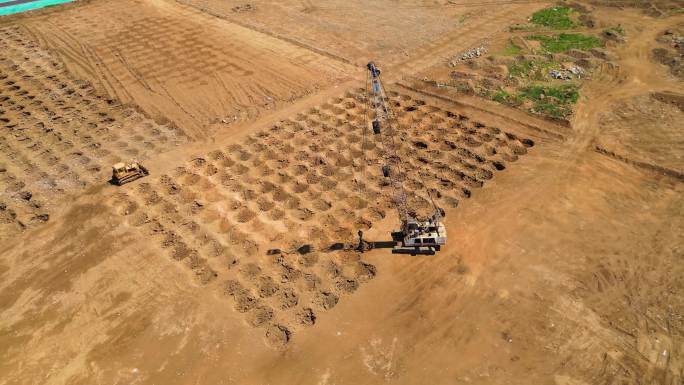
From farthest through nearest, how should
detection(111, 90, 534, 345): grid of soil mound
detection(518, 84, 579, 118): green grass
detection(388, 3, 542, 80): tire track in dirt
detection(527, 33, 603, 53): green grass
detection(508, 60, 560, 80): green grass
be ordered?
detection(527, 33, 603, 53): green grass
detection(388, 3, 542, 80): tire track in dirt
detection(508, 60, 560, 80): green grass
detection(518, 84, 579, 118): green grass
detection(111, 90, 534, 345): grid of soil mound

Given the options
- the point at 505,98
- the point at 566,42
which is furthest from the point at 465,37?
the point at 505,98

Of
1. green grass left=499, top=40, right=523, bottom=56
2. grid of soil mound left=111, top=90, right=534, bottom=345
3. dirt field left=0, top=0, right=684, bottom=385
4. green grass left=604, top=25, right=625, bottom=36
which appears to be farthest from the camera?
green grass left=604, top=25, right=625, bottom=36

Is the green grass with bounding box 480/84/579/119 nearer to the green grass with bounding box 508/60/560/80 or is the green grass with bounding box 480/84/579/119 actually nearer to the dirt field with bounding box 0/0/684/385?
the dirt field with bounding box 0/0/684/385

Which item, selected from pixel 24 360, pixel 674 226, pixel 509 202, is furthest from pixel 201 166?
pixel 674 226

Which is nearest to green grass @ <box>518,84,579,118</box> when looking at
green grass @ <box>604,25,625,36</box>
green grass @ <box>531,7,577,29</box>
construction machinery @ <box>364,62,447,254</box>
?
construction machinery @ <box>364,62,447,254</box>

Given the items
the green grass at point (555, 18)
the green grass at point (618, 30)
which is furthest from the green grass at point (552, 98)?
the green grass at point (555, 18)

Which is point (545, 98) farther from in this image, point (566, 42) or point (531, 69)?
point (566, 42)
